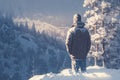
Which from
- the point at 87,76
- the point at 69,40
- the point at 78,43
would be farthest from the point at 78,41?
the point at 87,76

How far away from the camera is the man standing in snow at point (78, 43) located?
80.7ft

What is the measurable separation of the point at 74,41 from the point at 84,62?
1433 millimetres

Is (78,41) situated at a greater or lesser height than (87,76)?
greater

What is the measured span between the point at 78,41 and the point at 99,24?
16.4 metres

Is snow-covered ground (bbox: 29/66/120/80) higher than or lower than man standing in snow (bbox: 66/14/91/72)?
lower

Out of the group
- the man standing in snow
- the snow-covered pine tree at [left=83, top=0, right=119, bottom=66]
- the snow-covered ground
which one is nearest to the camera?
the snow-covered ground

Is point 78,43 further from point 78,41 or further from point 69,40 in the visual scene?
point 69,40

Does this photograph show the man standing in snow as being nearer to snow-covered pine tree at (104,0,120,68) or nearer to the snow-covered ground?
the snow-covered ground

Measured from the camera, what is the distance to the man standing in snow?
2461 cm

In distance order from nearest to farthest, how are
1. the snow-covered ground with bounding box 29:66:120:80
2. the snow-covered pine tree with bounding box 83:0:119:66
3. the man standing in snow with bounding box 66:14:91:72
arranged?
the snow-covered ground with bounding box 29:66:120:80 < the man standing in snow with bounding box 66:14:91:72 < the snow-covered pine tree with bounding box 83:0:119:66

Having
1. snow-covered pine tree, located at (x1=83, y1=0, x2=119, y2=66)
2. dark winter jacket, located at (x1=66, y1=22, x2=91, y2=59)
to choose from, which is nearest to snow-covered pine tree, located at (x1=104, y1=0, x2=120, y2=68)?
snow-covered pine tree, located at (x1=83, y1=0, x2=119, y2=66)

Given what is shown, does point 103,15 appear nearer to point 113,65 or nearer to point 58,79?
point 113,65

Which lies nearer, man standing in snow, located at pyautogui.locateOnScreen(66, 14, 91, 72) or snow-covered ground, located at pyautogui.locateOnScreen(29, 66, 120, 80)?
snow-covered ground, located at pyautogui.locateOnScreen(29, 66, 120, 80)

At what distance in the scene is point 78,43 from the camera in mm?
24953
